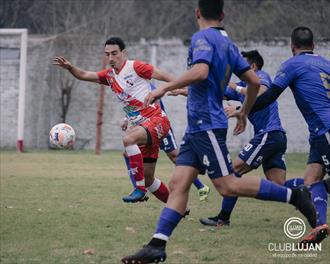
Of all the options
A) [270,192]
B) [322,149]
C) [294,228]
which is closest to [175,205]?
[270,192]

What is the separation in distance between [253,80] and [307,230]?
11.3 ft

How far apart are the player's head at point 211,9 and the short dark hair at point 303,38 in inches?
66.5

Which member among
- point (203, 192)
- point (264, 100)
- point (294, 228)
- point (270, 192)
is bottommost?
point (203, 192)

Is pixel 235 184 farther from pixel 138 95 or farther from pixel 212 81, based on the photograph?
pixel 138 95

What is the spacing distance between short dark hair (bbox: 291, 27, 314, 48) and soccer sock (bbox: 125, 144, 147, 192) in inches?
95.2

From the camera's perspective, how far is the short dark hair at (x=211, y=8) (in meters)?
6.37

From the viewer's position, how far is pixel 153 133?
30.8ft

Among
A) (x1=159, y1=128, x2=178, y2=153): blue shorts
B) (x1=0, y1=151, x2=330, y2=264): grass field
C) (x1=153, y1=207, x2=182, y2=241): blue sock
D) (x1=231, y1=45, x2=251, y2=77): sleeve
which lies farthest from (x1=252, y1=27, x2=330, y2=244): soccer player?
(x1=159, y1=128, x2=178, y2=153): blue shorts

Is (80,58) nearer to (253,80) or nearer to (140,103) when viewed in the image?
(140,103)

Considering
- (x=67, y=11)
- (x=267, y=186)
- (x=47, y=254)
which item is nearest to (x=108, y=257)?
(x=47, y=254)

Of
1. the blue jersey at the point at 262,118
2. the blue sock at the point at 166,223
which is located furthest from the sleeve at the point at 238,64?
the blue jersey at the point at 262,118

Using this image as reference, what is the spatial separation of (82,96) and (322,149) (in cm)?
1701

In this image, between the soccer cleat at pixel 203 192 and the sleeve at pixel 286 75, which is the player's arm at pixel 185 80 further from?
the soccer cleat at pixel 203 192

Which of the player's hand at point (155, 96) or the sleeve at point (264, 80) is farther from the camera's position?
the sleeve at point (264, 80)
